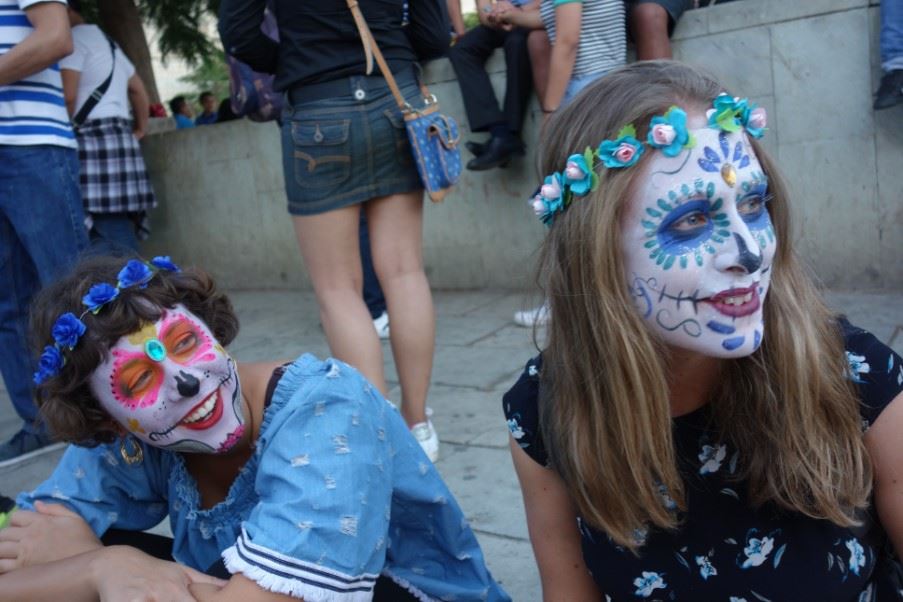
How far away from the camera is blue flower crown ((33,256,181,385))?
1803mm

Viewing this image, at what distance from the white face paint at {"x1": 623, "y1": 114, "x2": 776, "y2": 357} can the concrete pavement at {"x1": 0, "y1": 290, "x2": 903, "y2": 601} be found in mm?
448

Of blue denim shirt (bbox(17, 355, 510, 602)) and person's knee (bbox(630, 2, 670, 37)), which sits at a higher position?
person's knee (bbox(630, 2, 670, 37))

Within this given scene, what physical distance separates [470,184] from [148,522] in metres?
3.80

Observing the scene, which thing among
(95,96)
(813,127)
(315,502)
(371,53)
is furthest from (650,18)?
(315,502)

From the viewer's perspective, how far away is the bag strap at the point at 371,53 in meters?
2.97

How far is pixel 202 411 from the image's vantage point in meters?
1.83

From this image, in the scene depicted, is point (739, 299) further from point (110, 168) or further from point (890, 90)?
point (110, 168)

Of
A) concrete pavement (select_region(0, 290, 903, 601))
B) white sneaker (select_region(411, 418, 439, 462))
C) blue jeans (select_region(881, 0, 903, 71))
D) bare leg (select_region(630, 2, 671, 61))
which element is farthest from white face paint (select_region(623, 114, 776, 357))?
bare leg (select_region(630, 2, 671, 61))

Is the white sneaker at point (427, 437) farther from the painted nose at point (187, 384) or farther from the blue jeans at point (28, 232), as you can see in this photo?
the painted nose at point (187, 384)

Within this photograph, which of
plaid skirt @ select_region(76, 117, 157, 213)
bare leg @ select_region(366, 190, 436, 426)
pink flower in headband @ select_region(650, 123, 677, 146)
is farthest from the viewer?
plaid skirt @ select_region(76, 117, 157, 213)

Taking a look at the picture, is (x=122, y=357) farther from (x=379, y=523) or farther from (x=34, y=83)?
(x=34, y=83)

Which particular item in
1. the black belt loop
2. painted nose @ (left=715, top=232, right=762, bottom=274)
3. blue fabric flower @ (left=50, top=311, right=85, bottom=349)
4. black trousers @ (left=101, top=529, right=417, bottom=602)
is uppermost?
the black belt loop

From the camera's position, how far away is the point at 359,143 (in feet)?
9.89

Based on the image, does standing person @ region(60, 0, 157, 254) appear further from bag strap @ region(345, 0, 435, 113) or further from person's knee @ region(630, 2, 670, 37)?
person's knee @ region(630, 2, 670, 37)
